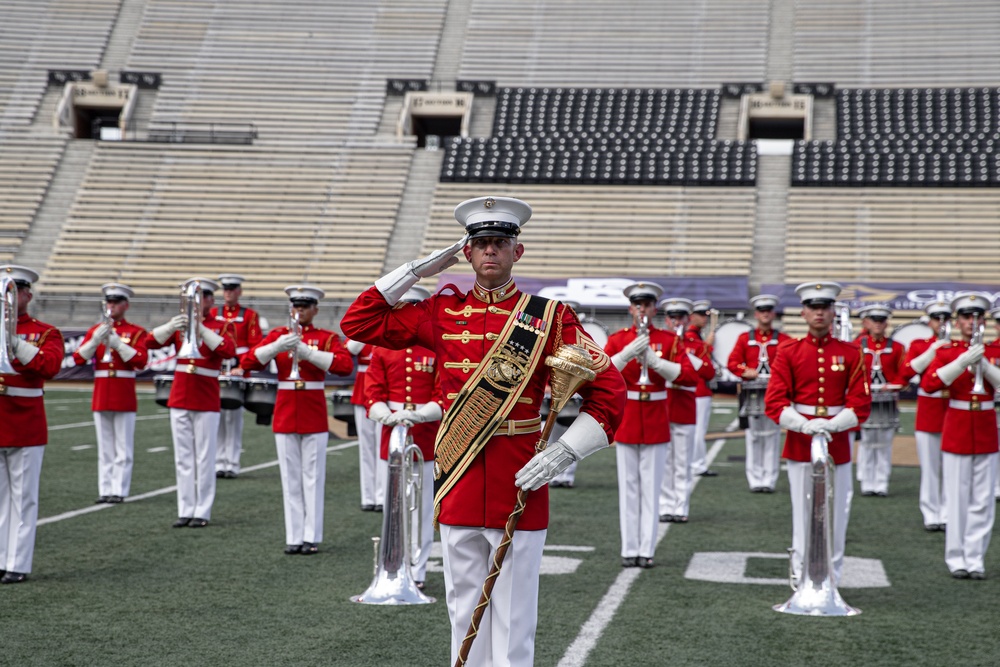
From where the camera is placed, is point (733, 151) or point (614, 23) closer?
point (733, 151)

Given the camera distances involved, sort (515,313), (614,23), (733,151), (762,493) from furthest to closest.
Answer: (614,23) < (733,151) < (762,493) < (515,313)

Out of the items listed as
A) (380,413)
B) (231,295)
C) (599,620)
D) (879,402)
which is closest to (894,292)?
(879,402)

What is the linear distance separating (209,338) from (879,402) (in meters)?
6.05

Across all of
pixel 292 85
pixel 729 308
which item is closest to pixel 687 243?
pixel 729 308

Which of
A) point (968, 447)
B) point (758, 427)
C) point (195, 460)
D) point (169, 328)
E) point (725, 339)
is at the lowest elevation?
point (195, 460)

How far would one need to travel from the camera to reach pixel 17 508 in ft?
21.1

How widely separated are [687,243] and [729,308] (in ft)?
10.4

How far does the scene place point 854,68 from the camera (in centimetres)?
3147

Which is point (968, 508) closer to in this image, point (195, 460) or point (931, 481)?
point (931, 481)

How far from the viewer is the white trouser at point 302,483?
7.46 metres

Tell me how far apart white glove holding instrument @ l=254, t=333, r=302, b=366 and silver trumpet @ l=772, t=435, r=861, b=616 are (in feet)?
11.5

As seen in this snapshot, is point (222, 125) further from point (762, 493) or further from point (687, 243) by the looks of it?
point (762, 493)

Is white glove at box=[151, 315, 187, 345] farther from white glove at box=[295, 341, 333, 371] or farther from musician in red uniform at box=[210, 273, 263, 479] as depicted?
white glove at box=[295, 341, 333, 371]

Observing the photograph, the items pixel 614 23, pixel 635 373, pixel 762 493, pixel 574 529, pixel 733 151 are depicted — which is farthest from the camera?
pixel 614 23
